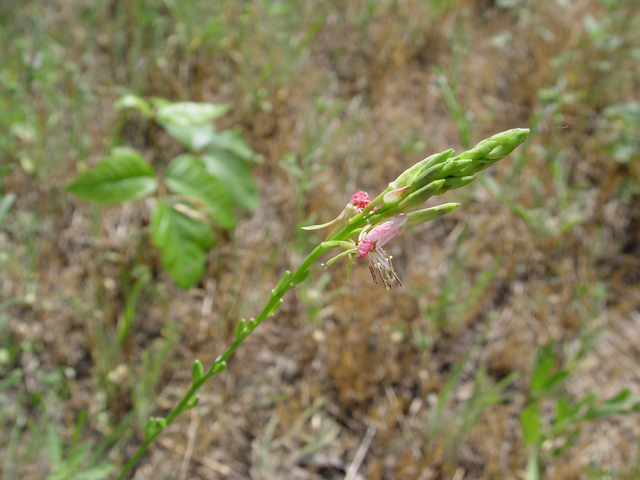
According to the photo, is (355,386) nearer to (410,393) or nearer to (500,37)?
(410,393)

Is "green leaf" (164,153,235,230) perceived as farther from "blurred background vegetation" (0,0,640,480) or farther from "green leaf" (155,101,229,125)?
"blurred background vegetation" (0,0,640,480)

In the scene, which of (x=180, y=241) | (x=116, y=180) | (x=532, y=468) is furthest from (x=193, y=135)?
(x=532, y=468)

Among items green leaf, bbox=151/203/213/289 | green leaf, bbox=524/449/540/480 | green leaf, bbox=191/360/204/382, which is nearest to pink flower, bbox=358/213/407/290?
green leaf, bbox=191/360/204/382

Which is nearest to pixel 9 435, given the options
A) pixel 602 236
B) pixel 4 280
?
pixel 4 280

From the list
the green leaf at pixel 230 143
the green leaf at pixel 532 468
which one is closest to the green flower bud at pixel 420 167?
the green leaf at pixel 230 143

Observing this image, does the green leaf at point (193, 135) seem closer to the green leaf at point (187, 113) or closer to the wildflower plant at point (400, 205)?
the green leaf at point (187, 113)

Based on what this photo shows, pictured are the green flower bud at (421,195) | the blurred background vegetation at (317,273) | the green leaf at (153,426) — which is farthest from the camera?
the blurred background vegetation at (317,273)

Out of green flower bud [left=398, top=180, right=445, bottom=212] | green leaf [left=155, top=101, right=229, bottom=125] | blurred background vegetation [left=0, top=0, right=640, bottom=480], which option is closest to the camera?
green flower bud [left=398, top=180, right=445, bottom=212]
